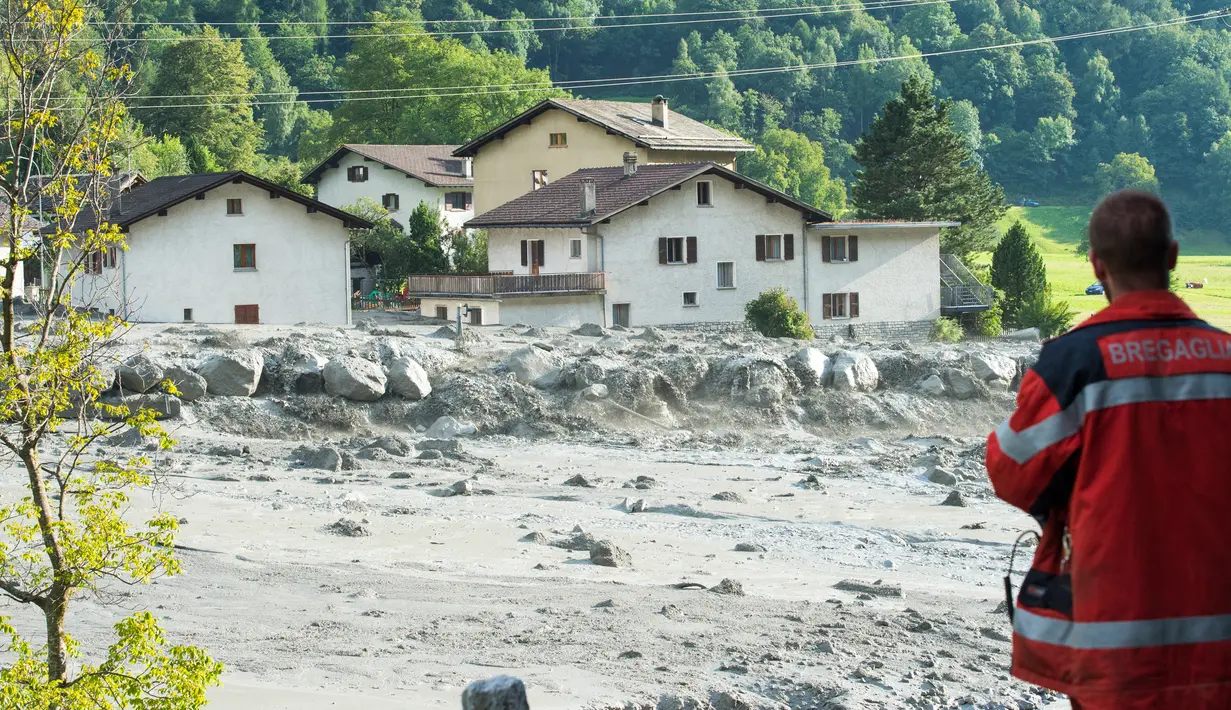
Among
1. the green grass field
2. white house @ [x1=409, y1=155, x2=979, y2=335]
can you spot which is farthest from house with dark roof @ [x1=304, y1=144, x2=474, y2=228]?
the green grass field

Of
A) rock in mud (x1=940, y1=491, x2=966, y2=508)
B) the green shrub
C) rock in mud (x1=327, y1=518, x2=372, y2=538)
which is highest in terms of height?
the green shrub

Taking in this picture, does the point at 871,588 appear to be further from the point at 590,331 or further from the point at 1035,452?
the point at 590,331

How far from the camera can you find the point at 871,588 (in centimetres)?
1373

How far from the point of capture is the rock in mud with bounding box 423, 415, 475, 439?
2658 centimetres

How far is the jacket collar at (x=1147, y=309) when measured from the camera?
13.4ft

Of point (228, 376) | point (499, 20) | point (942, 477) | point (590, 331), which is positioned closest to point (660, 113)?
point (590, 331)


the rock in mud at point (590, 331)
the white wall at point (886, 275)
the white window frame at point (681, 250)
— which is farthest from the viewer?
the white wall at point (886, 275)

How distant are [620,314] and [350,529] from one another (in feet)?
99.7

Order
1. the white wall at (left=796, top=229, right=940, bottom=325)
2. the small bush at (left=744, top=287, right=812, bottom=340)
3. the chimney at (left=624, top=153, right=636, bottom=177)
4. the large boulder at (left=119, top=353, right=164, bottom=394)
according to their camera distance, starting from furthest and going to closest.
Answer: the white wall at (left=796, top=229, right=940, bottom=325), the chimney at (left=624, top=153, right=636, bottom=177), the small bush at (left=744, top=287, right=812, bottom=340), the large boulder at (left=119, top=353, right=164, bottom=394)

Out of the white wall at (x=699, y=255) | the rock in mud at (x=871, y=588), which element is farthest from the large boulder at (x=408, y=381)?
the white wall at (x=699, y=255)

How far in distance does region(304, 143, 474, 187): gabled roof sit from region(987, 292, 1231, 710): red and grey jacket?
65853 mm

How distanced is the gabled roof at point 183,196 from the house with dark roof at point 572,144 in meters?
17.2

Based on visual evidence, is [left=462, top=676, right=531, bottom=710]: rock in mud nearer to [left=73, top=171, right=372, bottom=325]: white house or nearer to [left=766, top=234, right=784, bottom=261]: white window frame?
[left=73, top=171, right=372, bottom=325]: white house

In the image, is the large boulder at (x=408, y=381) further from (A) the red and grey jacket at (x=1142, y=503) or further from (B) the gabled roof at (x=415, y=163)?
(B) the gabled roof at (x=415, y=163)
